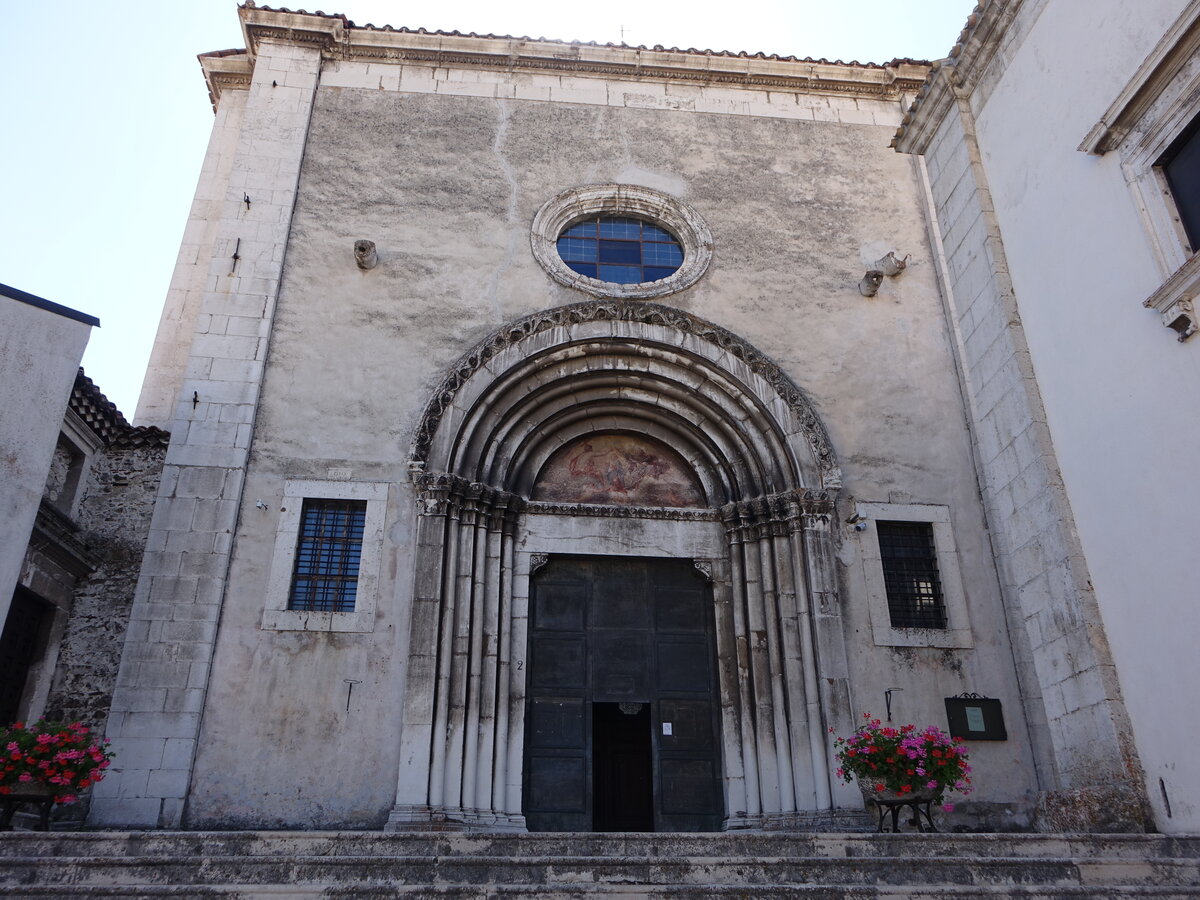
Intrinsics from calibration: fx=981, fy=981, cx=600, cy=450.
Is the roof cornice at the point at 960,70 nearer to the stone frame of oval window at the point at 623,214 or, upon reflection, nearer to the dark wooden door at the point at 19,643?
the stone frame of oval window at the point at 623,214

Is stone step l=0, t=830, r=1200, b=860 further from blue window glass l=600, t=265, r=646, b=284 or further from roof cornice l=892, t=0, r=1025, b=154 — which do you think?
blue window glass l=600, t=265, r=646, b=284

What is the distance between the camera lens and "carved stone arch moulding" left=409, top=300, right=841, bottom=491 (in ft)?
38.0

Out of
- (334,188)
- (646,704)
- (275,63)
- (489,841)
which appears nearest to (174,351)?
(334,188)

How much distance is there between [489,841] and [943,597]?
6.89 meters

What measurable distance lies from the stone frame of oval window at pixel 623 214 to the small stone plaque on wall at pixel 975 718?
241 inches

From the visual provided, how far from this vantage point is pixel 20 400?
326 inches

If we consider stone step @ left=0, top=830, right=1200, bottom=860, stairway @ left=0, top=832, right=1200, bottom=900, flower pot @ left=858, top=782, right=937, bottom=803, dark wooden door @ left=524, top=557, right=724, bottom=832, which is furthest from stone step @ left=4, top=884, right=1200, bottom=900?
dark wooden door @ left=524, top=557, right=724, bottom=832

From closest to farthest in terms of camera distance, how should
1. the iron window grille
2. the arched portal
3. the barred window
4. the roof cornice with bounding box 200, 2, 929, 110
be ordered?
the arched portal < the barred window < the iron window grille < the roof cornice with bounding box 200, 2, 929, 110

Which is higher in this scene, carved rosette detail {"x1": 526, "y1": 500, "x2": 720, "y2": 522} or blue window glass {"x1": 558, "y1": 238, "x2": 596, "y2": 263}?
blue window glass {"x1": 558, "y1": 238, "x2": 596, "y2": 263}

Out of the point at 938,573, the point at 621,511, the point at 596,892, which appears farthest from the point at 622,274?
the point at 596,892

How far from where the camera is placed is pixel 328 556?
1100cm

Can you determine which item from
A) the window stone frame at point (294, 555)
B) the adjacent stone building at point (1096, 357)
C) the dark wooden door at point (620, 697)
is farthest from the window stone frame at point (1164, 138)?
the window stone frame at point (294, 555)

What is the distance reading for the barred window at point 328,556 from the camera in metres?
10.8

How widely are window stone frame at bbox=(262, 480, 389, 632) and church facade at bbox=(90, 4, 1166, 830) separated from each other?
4 cm
